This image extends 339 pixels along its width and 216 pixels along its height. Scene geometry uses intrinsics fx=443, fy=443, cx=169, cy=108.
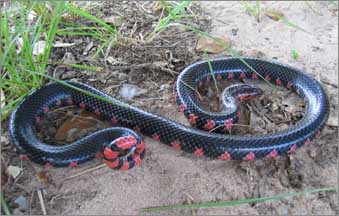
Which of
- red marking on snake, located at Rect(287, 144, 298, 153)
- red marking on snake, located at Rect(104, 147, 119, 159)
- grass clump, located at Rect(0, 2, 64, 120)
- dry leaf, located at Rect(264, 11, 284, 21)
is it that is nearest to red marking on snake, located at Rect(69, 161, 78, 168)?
red marking on snake, located at Rect(104, 147, 119, 159)

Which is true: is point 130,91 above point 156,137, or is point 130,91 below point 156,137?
above

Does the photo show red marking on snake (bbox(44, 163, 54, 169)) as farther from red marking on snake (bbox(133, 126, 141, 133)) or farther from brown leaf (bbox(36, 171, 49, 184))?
red marking on snake (bbox(133, 126, 141, 133))

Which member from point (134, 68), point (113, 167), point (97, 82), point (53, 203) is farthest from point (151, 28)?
point (53, 203)

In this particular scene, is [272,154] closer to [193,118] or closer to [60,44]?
[193,118]

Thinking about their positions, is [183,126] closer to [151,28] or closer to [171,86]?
[171,86]

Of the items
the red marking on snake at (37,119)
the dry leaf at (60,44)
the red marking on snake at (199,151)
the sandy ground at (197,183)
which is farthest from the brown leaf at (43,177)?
the dry leaf at (60,44)

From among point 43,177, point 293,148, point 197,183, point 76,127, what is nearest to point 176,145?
point 197,183

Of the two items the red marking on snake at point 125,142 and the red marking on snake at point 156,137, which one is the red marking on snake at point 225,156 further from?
the red marking on snake at point 125,142

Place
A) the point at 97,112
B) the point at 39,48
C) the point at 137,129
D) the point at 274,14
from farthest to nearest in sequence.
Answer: the point at 274,14, the point at 39,48, the point at 97,112, the point at 137,129
